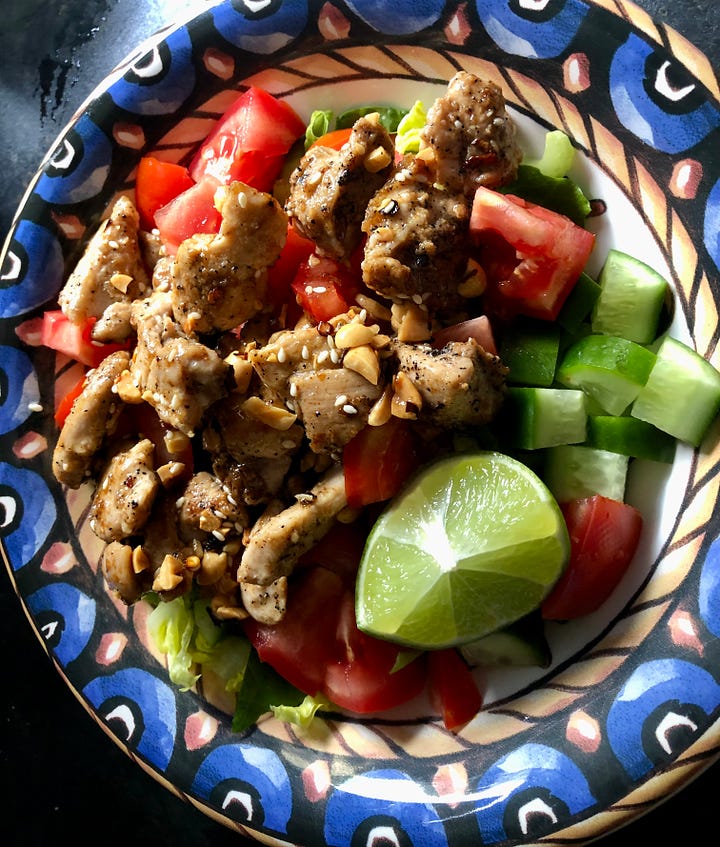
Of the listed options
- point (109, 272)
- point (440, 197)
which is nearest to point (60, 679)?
point (109, 272)

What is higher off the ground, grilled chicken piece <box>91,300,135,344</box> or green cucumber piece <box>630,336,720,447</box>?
grilled chicken piece <box>91,300,135,344</box>

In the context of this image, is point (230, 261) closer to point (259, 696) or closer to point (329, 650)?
point (329, 650)

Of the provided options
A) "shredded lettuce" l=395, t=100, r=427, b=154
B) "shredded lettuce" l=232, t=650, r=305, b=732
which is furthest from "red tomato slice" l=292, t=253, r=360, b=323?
"shredded lettuce" l=232, t=650, r=305, b=732

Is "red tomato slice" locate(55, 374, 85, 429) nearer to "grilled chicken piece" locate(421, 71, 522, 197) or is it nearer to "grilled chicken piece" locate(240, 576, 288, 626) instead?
"grilled chicken piece" locate(240, 576, 288, 626)

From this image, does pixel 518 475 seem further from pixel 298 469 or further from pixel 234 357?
pixel 234 357

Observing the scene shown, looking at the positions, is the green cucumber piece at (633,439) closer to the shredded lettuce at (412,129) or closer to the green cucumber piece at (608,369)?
the green cucumber piece at (608,369)

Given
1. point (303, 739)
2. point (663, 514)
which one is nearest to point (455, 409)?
point (663, 514)

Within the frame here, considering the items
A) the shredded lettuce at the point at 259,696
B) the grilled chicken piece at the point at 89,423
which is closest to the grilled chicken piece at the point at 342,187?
the grilled chicken piece at the point at 89,423
